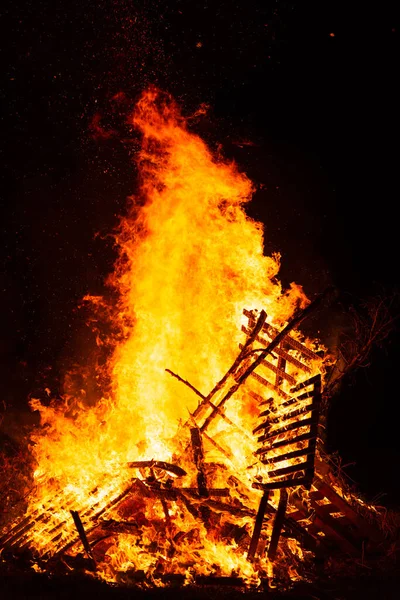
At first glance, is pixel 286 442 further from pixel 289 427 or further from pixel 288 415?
pixel 288 415

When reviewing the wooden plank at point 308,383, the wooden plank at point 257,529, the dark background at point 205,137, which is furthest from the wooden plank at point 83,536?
the dark background at point 205,137

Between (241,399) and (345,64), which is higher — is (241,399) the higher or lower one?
the lower one

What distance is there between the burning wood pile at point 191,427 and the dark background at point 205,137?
64 centimetres

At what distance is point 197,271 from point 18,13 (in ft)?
22.3

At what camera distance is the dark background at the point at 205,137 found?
8.60 m

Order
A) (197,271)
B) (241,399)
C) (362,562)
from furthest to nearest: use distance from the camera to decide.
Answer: (197,271) → (241,399) → (362,562)

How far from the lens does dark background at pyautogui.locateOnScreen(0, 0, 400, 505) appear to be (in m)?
8.60

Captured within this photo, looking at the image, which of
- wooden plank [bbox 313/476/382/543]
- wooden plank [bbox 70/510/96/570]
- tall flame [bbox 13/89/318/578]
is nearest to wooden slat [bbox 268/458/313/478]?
wooden plank [bbox 313/476/382/543]

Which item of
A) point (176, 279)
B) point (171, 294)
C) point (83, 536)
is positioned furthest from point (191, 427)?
point (176, 279)

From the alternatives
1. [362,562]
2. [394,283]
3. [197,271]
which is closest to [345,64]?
[394,283]

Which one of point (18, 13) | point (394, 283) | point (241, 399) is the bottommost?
point (241, 399)

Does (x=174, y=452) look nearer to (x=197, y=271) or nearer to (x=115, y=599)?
(x=115, y=599)

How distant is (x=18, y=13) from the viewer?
340 inches

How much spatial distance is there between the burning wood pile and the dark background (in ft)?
2.12
